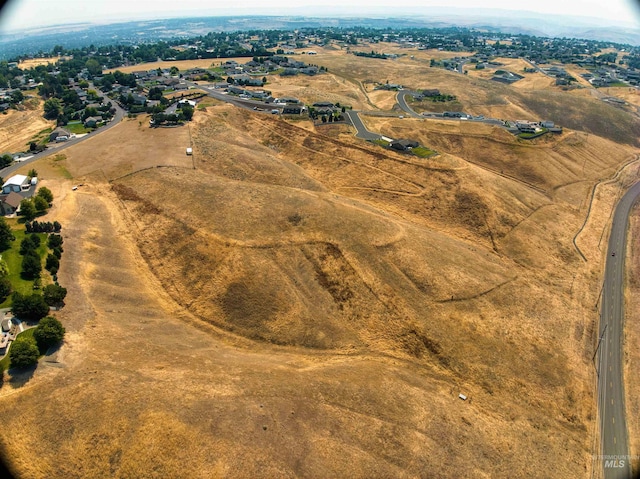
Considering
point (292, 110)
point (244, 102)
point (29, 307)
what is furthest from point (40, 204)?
point (244, 102)

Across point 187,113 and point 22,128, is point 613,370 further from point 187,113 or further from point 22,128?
point 22,128

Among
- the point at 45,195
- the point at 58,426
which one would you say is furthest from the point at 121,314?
the point at 45,195

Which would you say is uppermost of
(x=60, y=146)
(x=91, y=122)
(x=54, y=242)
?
(x=91, y=122)

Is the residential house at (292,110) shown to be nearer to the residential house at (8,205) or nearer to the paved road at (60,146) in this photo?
the paved road at (60,146)

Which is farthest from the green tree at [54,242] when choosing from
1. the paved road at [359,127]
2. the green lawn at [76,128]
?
the paved road at [359,127]

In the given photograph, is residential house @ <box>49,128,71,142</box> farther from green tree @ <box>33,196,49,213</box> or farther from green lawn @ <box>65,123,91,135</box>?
green tree @ <box>33,196,49,213</box>

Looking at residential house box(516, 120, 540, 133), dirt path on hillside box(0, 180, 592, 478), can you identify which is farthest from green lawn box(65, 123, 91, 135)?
residential house box(516, 120, 540, 133)
